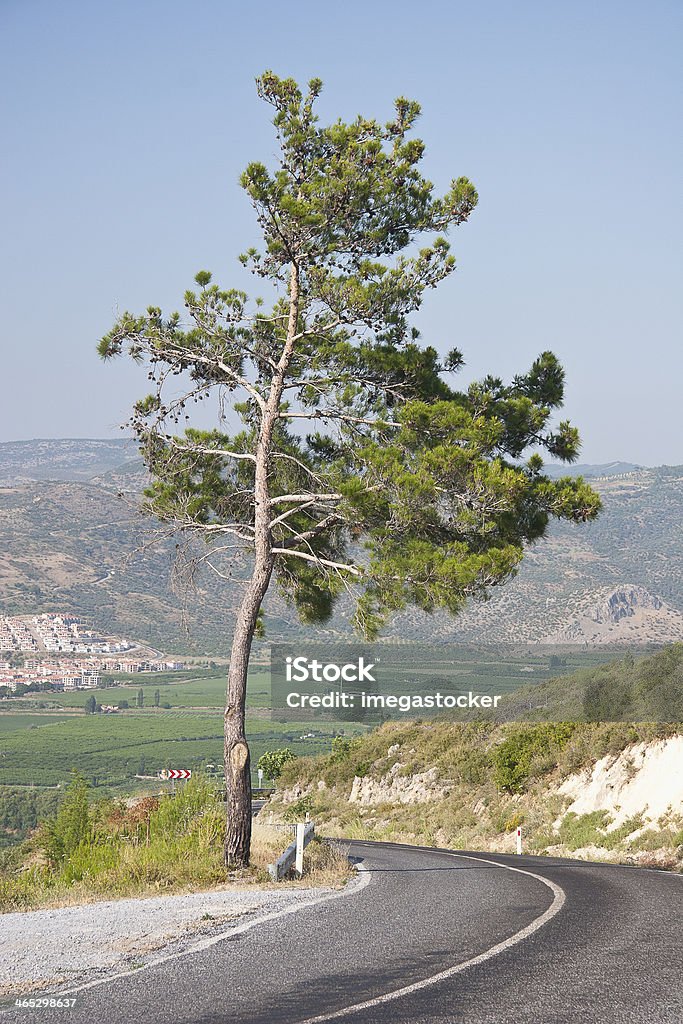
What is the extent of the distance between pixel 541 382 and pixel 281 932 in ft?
42.0

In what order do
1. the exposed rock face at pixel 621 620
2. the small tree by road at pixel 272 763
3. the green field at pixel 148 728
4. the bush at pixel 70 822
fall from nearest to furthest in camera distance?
the bush at pixel 70 822 < the green field at pixel 148 728 < the small tree by road at pixel 272 763 < the exposed rock face at pixel 621 620

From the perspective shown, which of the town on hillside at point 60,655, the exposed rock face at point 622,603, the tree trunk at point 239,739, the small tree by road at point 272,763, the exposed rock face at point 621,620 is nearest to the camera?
the tree trunk at point 239,739

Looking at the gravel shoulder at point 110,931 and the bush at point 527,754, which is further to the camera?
the bush at point 527,754

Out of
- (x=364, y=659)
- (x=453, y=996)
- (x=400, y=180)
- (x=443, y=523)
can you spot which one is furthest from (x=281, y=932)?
(x=364, y=659)

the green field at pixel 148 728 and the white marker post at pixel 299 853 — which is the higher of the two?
the white marker post at pixel 299 853

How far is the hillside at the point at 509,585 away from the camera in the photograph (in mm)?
104688

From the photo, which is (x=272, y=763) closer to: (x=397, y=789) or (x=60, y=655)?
(x=397, y=789)

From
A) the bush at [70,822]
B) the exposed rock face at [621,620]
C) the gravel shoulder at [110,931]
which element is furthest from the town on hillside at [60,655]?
the gravel shoulder at [110,931]

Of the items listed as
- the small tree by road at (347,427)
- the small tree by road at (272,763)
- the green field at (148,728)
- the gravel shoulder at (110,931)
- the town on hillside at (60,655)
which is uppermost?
the small tree by road at (347,427)

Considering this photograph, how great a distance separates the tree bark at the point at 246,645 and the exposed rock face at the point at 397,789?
2982 cm

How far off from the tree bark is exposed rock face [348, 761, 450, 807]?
29.8m

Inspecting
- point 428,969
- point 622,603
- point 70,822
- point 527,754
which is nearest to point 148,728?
point 622,603

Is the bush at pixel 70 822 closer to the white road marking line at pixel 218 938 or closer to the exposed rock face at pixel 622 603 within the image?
the white road marking line at pixel 218 938

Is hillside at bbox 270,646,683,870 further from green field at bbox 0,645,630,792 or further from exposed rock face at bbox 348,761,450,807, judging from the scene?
green field at bbox 0,645,630,792
